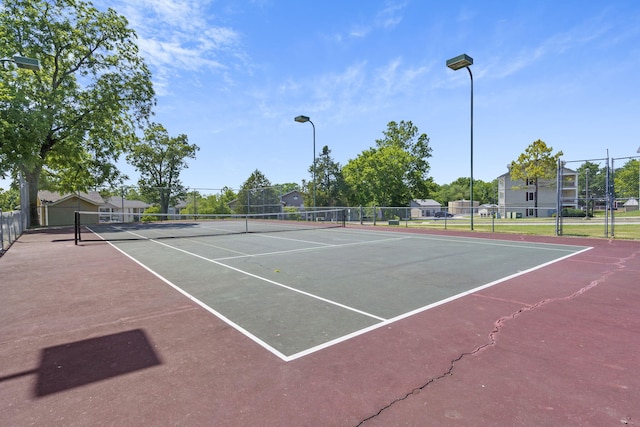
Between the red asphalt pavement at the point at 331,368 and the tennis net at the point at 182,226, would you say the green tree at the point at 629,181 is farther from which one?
the red asphalt pavement at the point at 331,368

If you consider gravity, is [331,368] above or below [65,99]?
below

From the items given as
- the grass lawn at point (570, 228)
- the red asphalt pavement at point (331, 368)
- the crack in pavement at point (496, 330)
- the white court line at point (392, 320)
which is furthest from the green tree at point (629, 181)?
the red asphalt pavement at point (331, 368)

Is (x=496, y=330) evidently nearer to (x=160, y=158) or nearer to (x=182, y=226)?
(x=182, y=226)

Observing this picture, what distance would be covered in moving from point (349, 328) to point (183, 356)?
2.17 m

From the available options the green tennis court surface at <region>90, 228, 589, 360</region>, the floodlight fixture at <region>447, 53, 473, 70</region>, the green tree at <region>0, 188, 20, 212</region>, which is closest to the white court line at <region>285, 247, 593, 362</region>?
the green tennis court surface at <region>90, 228, 589, 360</region>

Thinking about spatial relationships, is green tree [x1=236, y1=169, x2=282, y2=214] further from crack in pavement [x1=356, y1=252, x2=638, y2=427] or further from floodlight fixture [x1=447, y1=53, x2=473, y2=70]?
crack in pavement [x1=356, y1=252, x2=638, y2=427]

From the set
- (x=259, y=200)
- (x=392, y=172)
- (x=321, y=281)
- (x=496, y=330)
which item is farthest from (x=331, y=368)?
(x=392, y=172)

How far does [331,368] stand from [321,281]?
394 cm

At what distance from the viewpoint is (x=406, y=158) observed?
55250 mm

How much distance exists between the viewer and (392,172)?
5444cm

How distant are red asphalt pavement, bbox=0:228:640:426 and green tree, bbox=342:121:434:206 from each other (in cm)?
4992

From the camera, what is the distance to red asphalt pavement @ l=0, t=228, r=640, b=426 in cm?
261

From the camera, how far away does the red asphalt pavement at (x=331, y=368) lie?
261 centimetres

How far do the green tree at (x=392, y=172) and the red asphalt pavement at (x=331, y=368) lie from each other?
4992 centimetres
